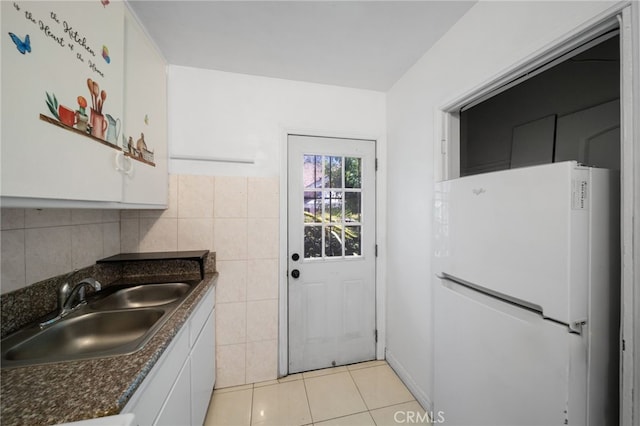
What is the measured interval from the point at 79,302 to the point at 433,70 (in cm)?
242

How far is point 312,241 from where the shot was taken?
197cm

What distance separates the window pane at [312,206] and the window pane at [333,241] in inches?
5.5

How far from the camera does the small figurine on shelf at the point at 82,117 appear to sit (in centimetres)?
79

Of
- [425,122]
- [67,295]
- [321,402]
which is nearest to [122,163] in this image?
[67,295]

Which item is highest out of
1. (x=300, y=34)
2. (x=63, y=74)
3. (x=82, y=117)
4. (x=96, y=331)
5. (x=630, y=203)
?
(x=300, y=34)

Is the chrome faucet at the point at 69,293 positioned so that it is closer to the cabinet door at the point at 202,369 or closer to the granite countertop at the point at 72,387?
the granite countertop at the point at 72,387

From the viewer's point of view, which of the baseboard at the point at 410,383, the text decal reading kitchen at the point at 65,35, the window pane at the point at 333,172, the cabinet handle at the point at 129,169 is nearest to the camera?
the text decal reading kitchen at the point at 65,35

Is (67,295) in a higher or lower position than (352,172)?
lower

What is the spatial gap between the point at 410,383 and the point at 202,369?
4.80ft

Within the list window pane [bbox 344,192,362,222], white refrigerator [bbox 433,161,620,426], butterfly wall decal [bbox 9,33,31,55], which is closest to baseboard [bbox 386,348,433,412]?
white refrigerator [bbox 433,161,620,426]

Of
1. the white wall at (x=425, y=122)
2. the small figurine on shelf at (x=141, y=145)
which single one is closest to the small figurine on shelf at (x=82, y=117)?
the small figurine on shelf at (x=141, y=145)

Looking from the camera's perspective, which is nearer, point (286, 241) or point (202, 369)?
point (202, 369)

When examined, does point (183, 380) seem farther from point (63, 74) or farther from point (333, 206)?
point (333, 206)

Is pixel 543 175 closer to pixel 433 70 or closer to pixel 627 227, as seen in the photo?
pixel 627 227
